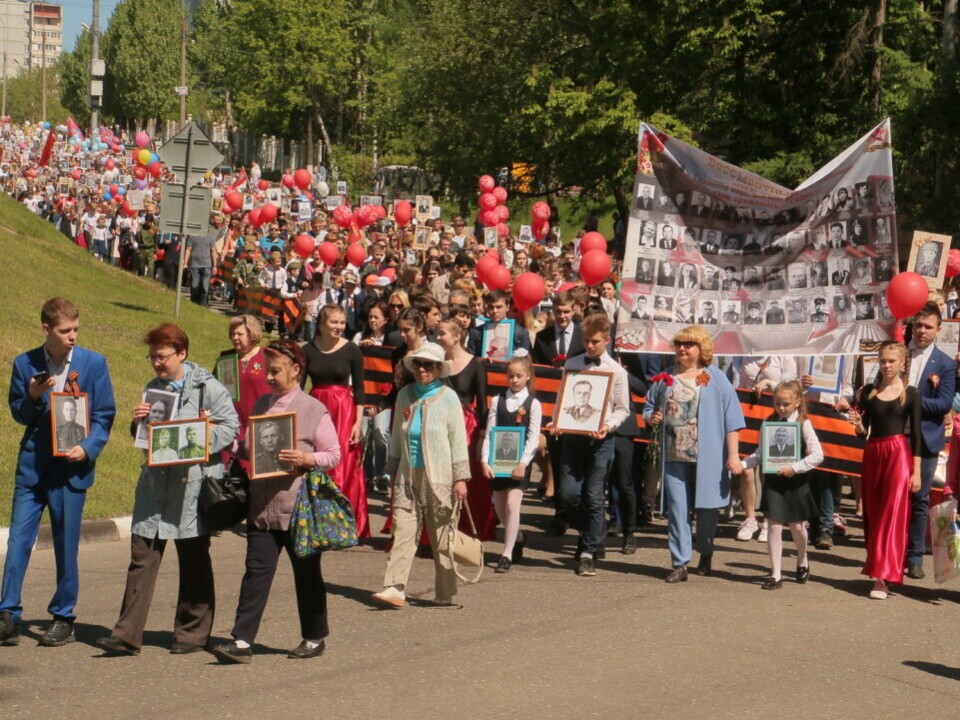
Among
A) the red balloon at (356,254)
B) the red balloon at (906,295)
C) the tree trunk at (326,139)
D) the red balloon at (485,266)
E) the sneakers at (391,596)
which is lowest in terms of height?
the sneakers at (391,596)

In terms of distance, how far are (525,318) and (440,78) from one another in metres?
37.7

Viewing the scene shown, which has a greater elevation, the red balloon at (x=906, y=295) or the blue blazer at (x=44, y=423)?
the red balloon at (x=906, y=295)

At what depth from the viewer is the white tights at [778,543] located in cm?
1070

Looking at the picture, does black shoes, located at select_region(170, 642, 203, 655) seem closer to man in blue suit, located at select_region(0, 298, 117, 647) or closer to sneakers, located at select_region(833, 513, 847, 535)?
man in blue suit, located at select_region(0, 298, 117, 647)

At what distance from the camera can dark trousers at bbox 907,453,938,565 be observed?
36.6 feet

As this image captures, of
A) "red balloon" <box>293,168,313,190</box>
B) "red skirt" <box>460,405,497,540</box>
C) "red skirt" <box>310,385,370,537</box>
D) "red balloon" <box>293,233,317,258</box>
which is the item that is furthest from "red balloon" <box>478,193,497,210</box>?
"red skirt" <box>460,405,497,540</box>

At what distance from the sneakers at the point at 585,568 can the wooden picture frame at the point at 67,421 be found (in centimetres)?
383

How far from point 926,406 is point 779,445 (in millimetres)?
1124

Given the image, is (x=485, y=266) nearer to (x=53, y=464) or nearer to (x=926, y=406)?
(x=926, y=406)

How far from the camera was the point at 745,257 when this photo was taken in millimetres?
12523

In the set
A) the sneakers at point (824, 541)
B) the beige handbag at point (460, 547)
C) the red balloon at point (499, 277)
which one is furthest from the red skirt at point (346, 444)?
the red balloon at point (499, 277)

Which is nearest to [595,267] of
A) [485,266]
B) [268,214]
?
[485,266]

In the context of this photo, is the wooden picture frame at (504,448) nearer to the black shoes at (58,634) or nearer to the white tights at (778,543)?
the white tights at (778,543)

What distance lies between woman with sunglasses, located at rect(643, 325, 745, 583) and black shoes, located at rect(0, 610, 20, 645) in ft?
14.3
